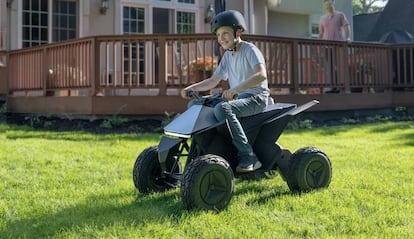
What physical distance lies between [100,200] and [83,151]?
7.01 ft

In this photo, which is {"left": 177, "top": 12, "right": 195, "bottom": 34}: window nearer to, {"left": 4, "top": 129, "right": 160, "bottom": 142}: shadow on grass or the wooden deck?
the wooden deck

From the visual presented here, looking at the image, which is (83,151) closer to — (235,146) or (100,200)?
(100,200)

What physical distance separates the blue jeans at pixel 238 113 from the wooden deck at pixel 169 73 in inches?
176

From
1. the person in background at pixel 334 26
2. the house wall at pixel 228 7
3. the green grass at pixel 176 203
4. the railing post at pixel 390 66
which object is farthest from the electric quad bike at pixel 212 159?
the house wall at pixel 228 7

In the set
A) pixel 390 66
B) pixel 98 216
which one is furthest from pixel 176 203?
pixel 390 66

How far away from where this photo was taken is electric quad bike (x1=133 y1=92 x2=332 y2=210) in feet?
9.81

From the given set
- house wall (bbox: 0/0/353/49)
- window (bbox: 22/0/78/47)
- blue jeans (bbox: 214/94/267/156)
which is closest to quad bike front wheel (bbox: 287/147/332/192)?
blue jeans (bbox: 214/94/267/156)

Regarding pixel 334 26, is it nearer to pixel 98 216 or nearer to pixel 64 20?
pixel 64 20

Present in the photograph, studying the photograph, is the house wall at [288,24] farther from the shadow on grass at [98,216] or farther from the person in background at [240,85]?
the shadow on grass at [98,216]

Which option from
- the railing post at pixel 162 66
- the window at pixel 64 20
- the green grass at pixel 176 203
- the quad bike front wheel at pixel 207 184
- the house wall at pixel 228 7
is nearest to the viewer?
the green grass at pixel 176 203

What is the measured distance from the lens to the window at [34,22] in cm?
1023

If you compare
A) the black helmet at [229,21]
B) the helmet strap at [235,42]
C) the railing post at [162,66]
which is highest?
the railing post at [162,66]

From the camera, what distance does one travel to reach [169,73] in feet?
26.6

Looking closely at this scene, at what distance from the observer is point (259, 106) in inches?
136
